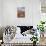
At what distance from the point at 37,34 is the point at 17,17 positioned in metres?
0.88

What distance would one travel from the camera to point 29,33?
4566mm

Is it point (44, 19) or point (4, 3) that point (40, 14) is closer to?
point (44, 19)

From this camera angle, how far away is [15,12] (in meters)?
4.67

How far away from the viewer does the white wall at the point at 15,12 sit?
4598 mm

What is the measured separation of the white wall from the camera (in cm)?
460

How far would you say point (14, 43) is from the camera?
4496mm

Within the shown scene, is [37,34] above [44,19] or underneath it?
underneath

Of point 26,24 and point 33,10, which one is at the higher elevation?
point 33,10

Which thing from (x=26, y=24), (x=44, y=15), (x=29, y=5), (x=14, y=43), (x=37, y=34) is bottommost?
(x=14, y=43)

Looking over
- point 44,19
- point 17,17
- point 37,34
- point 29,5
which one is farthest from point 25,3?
point 37,34

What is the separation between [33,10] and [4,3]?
1017mm

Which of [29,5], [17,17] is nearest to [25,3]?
[29,5]

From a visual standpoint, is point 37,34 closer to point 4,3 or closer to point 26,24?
point 26,24

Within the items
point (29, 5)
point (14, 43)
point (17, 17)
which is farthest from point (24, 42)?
point (29, 5)
